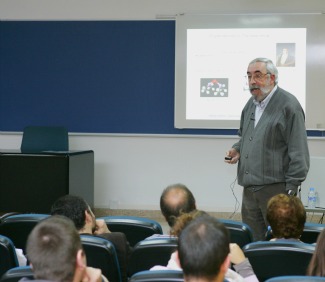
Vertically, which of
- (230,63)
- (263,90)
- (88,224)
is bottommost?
(88,224)

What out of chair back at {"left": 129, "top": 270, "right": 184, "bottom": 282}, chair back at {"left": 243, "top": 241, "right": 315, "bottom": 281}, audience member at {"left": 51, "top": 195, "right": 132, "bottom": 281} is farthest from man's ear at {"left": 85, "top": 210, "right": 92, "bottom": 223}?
chair back at {"left": 129, "top": 270, "right": 184, "bottom": 282}

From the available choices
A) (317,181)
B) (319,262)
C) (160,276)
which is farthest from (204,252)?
(317,181)

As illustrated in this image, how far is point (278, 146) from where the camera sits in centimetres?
388

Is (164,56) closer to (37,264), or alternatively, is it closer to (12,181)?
(12,181)

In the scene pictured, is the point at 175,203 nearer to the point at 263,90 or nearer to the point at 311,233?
the point at 311,233

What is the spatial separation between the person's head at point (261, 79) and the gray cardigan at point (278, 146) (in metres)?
0.07

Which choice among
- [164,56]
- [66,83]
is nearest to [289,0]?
[164,56]

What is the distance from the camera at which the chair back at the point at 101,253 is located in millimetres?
Answer: 2467

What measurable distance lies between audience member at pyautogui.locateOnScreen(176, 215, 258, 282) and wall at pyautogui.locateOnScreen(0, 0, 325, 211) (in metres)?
5.22

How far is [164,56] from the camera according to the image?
23.1 feet

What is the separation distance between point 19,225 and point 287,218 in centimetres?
145

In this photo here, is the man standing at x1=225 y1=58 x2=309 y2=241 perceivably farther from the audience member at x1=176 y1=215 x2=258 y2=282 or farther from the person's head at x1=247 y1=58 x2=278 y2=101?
the audience member at x1=176 y1=215 x2=258 y2=282

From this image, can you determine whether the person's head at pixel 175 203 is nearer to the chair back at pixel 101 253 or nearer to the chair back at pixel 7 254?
the chair back at pixel 101 253

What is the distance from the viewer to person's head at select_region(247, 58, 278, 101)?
3.91m
